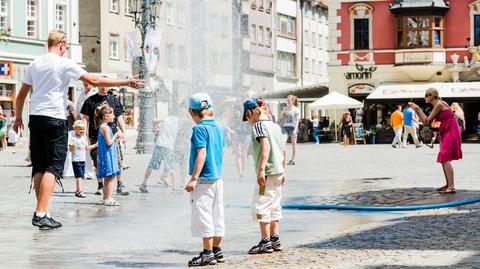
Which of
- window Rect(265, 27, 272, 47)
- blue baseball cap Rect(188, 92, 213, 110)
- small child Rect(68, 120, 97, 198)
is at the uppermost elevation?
window Rect(265, 27, 272, 47)

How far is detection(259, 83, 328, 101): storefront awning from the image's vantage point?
60031mm

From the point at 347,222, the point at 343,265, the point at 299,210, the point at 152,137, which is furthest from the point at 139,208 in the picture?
the point at 152,137

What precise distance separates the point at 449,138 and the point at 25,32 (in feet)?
116

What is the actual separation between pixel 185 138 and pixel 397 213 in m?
5.18

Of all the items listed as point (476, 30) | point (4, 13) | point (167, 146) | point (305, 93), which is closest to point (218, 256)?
point (167, 146)

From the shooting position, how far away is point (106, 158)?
13.8 m

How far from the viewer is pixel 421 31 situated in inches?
2025

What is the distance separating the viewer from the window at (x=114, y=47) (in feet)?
198

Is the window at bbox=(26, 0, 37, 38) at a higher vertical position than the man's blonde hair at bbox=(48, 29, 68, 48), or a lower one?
higher

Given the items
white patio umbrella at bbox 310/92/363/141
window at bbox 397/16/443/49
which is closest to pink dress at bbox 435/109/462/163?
white patio umbrella at bbox 310/92/363/141

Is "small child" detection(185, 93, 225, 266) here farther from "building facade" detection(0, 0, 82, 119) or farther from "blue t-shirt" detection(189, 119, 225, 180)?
"building facade" detection(0, 0, 82, 119)

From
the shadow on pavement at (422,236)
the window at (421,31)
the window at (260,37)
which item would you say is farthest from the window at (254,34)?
the shadow on pavement at (422,236)

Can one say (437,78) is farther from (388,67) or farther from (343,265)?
(343,265)

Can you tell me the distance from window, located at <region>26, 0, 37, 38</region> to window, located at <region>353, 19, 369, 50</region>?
1606 cm
